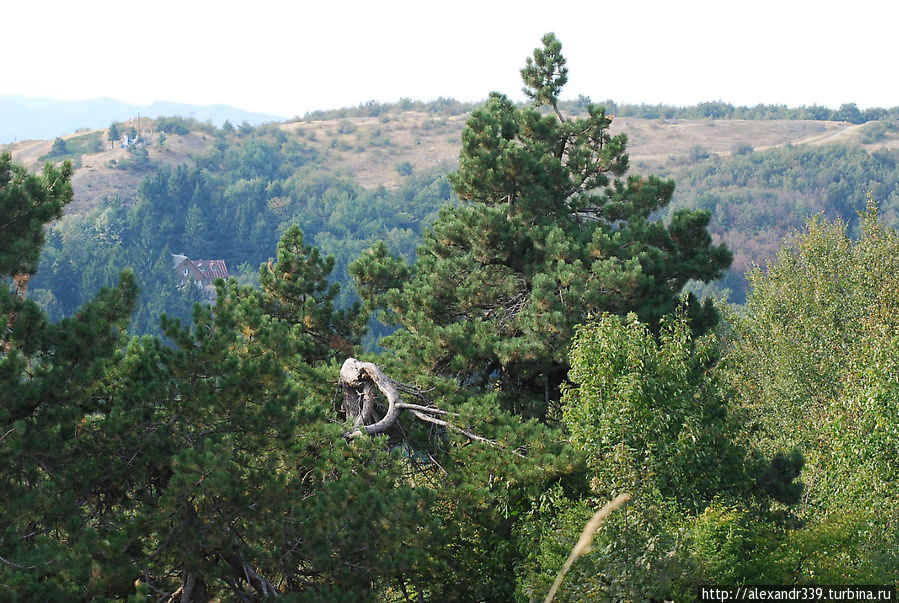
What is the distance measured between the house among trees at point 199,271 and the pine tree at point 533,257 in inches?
4901

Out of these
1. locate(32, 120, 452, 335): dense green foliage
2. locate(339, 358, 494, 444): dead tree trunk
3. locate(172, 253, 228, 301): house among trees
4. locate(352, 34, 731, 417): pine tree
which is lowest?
locate(172, 253, 228, 301): house among trees

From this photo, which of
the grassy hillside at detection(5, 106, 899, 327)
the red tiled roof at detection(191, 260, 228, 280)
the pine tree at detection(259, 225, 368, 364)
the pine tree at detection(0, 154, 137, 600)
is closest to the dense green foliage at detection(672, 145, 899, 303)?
the grassy hillside at detection(5, 106, 899, 327)

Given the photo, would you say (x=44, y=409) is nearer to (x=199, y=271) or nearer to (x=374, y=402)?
(x=374, y=402)

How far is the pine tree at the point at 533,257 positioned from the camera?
17219mm

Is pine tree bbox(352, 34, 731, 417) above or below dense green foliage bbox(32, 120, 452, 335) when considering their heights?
above

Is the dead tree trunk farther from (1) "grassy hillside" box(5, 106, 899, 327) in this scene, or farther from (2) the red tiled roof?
(2) the red tiled roof

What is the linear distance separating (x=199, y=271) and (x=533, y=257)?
135 meters

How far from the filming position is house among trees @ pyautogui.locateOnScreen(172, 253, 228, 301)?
5559 inches

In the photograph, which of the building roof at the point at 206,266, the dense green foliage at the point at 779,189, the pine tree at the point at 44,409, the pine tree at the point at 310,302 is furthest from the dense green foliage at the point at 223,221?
the pine tree at the point at 44,409

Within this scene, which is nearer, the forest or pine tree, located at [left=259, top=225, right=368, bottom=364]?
the forest

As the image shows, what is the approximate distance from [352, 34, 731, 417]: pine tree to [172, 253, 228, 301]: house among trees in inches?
4901

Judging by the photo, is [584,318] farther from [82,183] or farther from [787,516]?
[82,183]

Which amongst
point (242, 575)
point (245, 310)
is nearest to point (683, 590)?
point (242, 575)

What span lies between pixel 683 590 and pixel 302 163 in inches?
7702
